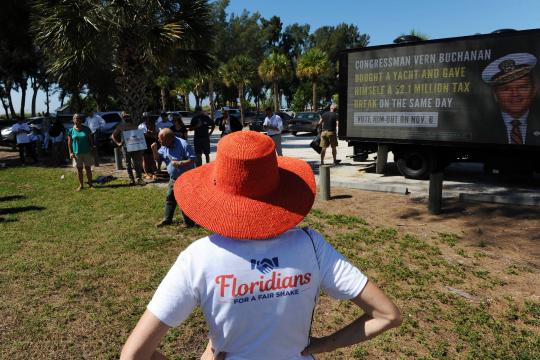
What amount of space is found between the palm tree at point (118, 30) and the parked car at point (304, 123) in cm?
1280

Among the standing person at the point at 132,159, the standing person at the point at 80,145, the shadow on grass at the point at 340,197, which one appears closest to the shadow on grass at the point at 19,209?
the standing person at the point at 80,145

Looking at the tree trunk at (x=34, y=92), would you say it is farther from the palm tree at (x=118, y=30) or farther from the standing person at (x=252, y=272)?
the standing person at (x=252, y=272)

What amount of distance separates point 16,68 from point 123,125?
82.6 ft

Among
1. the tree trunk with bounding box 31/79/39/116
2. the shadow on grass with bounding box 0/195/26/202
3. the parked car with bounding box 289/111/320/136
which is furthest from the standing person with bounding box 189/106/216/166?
the tree trunk with bounding box 31/79/39/116

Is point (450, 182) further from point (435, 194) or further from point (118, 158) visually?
point (118, 158)

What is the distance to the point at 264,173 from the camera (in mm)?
1382

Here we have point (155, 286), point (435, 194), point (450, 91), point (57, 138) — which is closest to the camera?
point (155, 286)


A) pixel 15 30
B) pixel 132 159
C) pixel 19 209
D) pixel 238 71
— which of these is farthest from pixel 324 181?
pixel 238 71

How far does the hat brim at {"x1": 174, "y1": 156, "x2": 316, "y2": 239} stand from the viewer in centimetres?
135

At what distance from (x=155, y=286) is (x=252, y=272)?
151 inches

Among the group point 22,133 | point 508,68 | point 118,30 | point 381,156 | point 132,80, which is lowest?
point 381,156

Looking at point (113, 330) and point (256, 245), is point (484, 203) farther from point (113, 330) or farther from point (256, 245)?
point (256, 245)

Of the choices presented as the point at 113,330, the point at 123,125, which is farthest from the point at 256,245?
the point at 123,125

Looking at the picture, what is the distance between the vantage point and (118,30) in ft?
37.5
